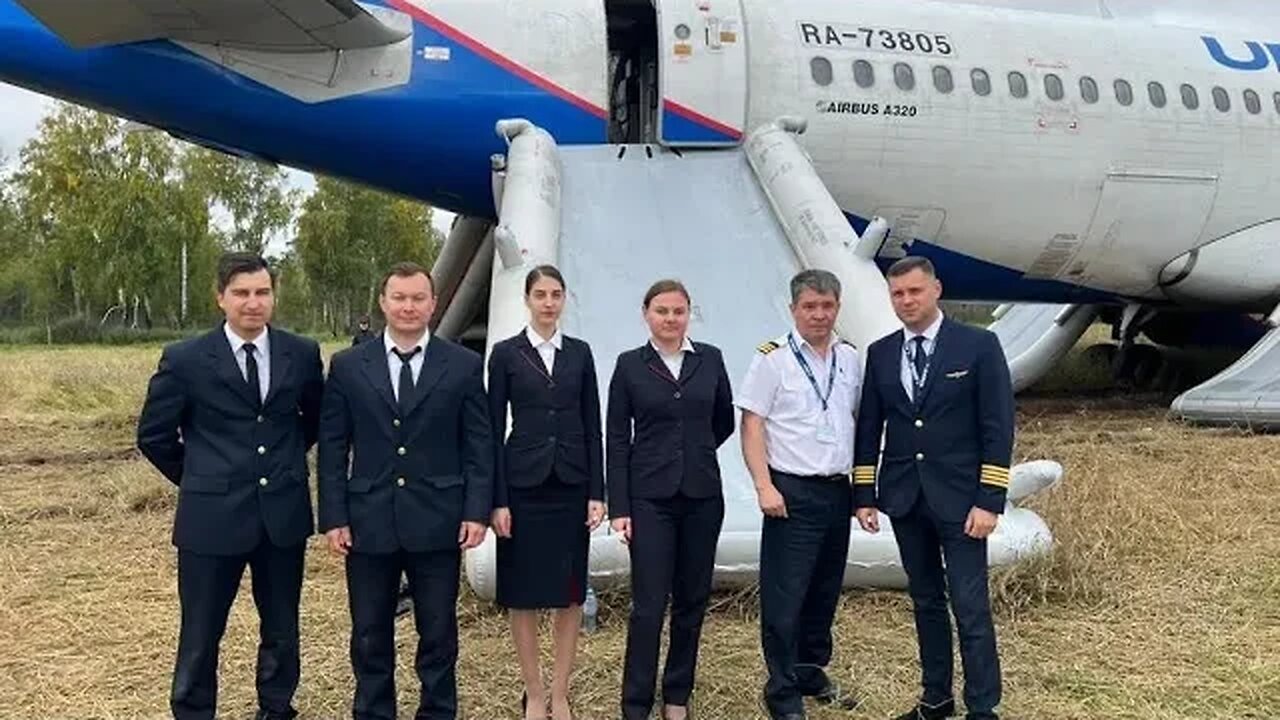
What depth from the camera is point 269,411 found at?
3.89 metres

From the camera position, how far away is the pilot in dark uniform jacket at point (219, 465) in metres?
3.81

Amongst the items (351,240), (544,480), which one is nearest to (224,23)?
(544,480)

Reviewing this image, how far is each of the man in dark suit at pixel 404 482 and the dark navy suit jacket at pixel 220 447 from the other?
15 centimetres

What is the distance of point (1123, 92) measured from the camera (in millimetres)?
11602

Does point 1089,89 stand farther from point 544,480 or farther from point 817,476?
point 544,480

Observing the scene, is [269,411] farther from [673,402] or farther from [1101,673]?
[1101,673]

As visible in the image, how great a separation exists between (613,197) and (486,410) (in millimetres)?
4547

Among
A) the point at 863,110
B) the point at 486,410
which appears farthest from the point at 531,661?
the point at 863,110

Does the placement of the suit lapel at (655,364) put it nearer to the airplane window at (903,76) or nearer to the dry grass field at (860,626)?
the dry grass field at (860,626)

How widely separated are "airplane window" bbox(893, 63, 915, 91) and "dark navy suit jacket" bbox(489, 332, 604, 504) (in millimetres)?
7403

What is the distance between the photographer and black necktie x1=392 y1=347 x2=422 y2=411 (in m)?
3.88

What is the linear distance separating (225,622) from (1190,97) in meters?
11.1

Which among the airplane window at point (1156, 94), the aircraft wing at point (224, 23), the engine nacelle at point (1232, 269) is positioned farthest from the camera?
the engine nacelle at point (1232, 269)

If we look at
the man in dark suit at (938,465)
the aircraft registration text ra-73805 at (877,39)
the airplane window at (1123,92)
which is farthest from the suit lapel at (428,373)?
the airplane window at (1123,92)
